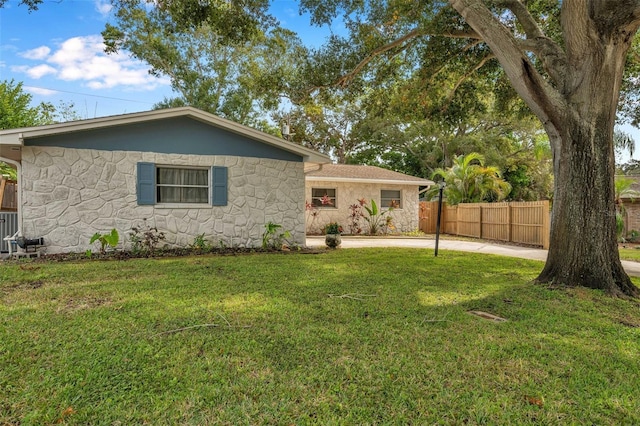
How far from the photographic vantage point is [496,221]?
14.6 m

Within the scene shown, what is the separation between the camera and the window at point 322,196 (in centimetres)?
1652

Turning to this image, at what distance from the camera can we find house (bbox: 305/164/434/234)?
1631 centimetres

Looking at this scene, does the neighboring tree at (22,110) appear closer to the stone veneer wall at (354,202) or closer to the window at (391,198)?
the stone veneer wall at (354,202)

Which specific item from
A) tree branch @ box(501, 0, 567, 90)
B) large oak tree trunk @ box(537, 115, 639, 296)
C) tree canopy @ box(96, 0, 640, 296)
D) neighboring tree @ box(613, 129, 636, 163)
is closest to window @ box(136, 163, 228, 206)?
tree canopy @ box(96, 0, 640, 296)

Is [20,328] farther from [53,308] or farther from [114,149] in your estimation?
[114,149]

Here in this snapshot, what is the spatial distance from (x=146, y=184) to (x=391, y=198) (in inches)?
464

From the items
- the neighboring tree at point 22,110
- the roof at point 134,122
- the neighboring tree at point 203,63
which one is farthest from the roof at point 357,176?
the neighboring tree at point 22,110

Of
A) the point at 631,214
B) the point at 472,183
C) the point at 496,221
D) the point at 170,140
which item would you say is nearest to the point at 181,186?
the point at 170,140

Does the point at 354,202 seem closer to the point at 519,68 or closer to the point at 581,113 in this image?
the point at 519,68

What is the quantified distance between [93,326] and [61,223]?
6.19 meters

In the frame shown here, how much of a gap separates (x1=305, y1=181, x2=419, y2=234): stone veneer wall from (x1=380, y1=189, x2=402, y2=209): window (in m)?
0.16

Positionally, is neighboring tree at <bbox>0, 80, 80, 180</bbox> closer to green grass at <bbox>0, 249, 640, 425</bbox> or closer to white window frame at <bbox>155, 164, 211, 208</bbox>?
white window frame at <bbox>155, 164, 211, 208</bbox>

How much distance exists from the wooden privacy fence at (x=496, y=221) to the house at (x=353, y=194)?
5.79ft

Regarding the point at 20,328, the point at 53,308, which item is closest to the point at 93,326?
the point at 20,328
